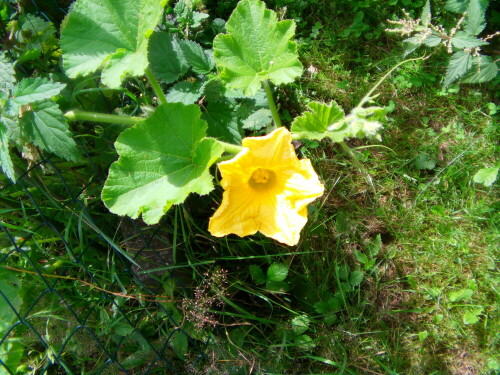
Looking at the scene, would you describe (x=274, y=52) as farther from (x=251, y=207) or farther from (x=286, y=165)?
(x=251, y=207)

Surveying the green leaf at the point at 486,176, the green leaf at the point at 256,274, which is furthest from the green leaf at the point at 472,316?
the green leaf at the point at 256,274

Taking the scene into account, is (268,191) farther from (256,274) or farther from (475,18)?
(475,18)

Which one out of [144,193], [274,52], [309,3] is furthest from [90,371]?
[309,3]

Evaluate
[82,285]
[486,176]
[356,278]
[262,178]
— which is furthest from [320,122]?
[82,285]

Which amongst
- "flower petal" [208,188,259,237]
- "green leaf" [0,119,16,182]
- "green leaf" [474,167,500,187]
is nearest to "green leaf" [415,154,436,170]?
"green leaf" [474,167,500,187]

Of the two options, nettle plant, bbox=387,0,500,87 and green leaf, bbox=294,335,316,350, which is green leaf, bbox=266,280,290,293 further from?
nettle plant, bbox=387,0,500,87

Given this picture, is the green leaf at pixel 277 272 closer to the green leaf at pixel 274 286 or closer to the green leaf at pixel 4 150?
the green leaf at pixel 274 286
